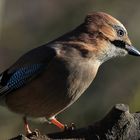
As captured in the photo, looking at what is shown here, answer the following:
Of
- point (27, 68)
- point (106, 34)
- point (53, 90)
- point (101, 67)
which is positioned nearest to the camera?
point (53, 90)

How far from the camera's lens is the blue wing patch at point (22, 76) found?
9.90 metres

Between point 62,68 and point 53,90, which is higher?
point 62,68

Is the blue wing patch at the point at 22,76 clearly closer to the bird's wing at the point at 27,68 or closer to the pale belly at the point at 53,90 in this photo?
the bird's wing at the point at 27,68

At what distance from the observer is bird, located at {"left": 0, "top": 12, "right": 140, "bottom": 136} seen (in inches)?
376

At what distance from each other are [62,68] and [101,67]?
194 inches

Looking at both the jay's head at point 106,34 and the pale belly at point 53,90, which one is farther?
the jay's head at point 106,34

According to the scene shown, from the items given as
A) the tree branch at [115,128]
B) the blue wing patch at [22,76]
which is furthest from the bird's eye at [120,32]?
the tree branch at [115,128]

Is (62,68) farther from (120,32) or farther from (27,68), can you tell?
(120,32)

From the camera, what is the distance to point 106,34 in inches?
390

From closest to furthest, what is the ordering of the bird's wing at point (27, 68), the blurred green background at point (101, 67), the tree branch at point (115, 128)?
the tree branch at point (115, 128) → the bird's wing at point (27, 68) → the blurred green background at point (101, 67)

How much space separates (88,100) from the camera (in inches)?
524

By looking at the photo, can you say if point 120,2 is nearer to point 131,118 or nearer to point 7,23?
point 7,23

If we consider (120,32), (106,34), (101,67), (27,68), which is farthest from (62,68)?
(101,67)

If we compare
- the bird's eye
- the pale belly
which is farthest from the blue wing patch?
the bird's eye
